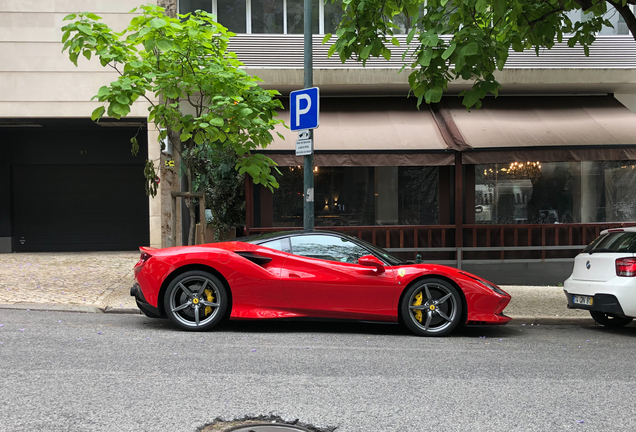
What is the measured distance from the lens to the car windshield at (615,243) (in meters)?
7.00

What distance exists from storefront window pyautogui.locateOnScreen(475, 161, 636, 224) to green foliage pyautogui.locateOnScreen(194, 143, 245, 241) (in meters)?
5.61

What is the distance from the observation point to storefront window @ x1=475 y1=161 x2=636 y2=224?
1292cm

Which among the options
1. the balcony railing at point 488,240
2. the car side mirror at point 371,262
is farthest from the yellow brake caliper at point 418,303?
the balcony railing at point 488,240

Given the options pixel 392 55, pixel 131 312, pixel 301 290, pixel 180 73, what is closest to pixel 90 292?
pixel 131 312

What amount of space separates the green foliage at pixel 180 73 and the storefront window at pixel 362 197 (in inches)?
135

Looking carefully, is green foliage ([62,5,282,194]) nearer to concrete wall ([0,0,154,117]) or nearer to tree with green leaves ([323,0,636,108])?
tree with green leaves ([323,0,636,108])

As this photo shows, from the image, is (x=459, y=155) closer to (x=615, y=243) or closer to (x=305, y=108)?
(x=305, y=108)

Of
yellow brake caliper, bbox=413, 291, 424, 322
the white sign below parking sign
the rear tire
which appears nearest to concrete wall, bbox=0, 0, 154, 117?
the white sign below parking sign

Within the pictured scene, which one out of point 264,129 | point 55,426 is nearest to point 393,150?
point 264,129

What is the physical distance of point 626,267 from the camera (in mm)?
6824

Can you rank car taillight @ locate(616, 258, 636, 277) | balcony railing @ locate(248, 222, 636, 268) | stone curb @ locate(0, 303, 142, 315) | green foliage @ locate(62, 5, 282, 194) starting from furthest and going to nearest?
balcony railing @ locate(248, 222, 636, 268), green foliage @ locate(62, 5, 282, 194), stone curb @ locate(0, 303, 142, 315), car taillight @ locate(616, 258, 636, 277)

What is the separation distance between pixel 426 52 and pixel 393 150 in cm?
403

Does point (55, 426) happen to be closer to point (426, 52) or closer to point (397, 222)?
point (426, 52)

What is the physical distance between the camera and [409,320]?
21.8 ft
